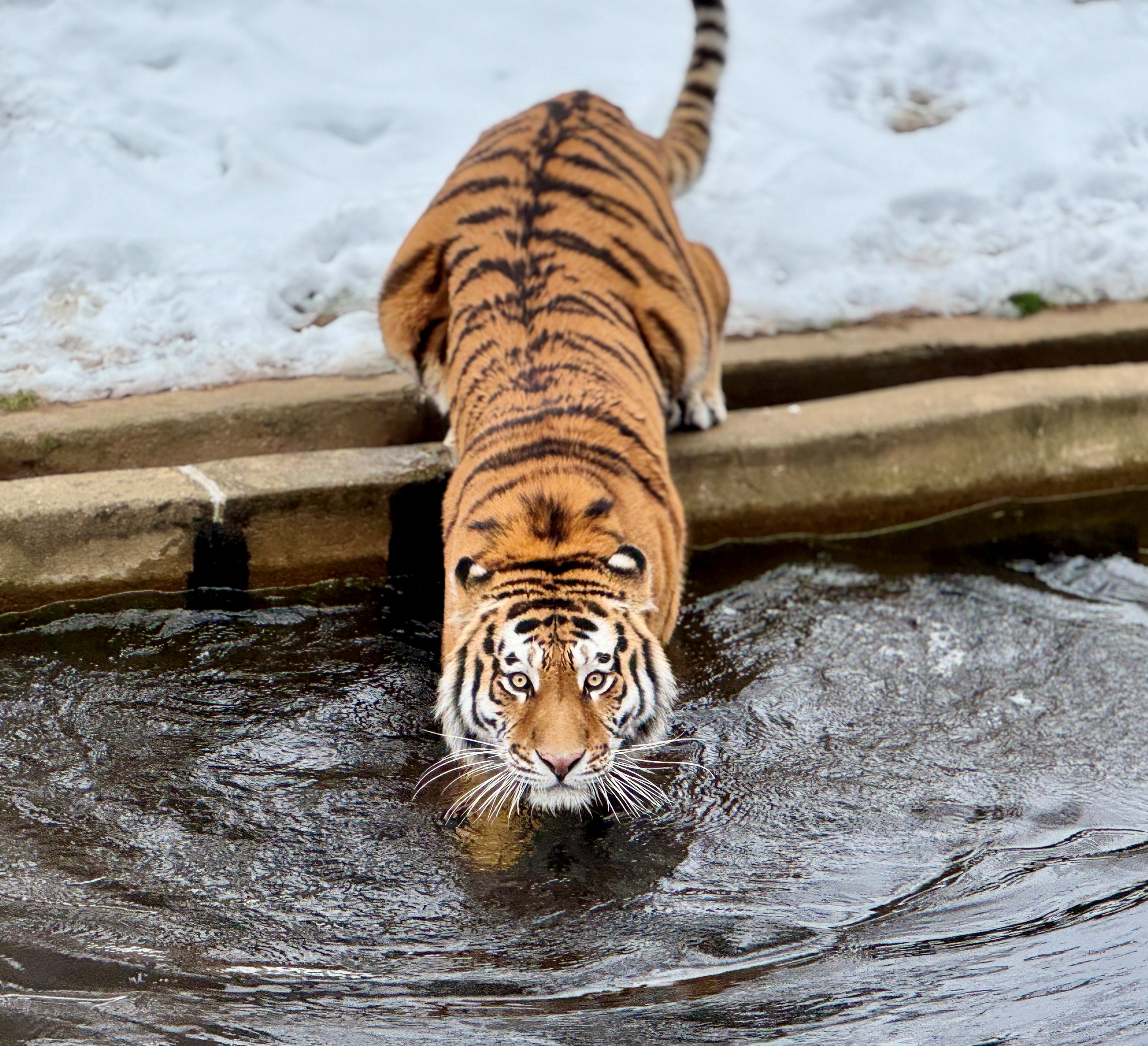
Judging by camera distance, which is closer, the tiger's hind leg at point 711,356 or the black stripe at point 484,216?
the black stripe at point 484,216

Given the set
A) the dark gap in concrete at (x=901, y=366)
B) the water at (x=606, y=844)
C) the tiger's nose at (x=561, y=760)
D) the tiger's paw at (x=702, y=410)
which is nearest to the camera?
the water at (x=606, y=844)

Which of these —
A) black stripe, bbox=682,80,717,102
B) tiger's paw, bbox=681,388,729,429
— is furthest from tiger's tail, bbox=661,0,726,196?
tiger's paw, bbox=681,388,729,429

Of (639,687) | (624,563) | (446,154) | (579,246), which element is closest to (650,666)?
(639,687)

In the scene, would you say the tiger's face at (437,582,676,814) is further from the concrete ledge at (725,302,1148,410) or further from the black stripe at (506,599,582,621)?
the concrete ledge at (725,302,1148,410)

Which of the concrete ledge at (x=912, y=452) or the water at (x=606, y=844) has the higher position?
the concrete ledge at (x=912, y=452)

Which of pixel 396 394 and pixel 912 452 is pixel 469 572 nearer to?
pixel 396 394

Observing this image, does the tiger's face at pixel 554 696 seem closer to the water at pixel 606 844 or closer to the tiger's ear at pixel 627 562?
the tiger's ear at pixel 627 562

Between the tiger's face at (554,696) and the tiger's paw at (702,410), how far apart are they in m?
1.60

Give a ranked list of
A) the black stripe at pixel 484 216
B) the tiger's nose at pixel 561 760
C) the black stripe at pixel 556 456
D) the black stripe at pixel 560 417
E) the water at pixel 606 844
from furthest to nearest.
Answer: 1. the black stripe at pixel 484 216
2. the black stripe at pixel 560 417
3. the black stripe at pixel 556 456
4. the tiger's nose at pixel 561 760
5. the water at pixel 606 844

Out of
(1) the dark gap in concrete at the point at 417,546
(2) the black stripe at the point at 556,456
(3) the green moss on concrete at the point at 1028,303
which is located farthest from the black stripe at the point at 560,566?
(3) the green moss on concrete at the point at 1028,303

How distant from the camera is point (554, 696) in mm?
2900

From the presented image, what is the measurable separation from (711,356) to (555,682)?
2039 mm

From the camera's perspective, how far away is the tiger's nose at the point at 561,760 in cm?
284

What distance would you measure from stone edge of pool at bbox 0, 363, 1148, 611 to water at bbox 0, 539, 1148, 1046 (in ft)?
0.45
